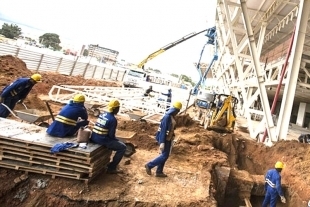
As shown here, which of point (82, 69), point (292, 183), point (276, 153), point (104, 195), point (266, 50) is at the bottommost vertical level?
point (104, 195)

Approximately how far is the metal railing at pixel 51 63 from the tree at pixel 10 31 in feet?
73.8

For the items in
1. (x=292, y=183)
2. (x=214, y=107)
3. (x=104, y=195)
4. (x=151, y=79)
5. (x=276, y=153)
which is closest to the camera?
(x=104, y=195)

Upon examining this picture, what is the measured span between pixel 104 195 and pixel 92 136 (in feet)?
3.84

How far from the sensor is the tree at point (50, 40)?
2271 inches

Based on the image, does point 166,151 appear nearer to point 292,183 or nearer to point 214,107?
point 292,183

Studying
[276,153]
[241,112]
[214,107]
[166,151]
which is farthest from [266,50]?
[166,151]

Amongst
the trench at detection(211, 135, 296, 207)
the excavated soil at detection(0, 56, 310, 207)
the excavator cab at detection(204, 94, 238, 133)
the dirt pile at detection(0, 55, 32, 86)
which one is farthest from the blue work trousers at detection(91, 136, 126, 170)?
the dirt pile at detection(0, 55, 32, 86)

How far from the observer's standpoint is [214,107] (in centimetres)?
1413

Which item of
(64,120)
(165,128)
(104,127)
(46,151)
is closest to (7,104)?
(64,120)

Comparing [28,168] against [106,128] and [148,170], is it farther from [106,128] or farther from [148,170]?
[148,170]

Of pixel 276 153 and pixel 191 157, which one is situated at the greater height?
pixel 276 153

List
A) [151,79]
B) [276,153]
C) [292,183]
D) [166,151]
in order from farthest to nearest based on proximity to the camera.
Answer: [151,79] < [276,153] < [292,183] < [166,151]

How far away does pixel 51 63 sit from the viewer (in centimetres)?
2345

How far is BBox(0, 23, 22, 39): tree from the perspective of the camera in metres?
45.5
